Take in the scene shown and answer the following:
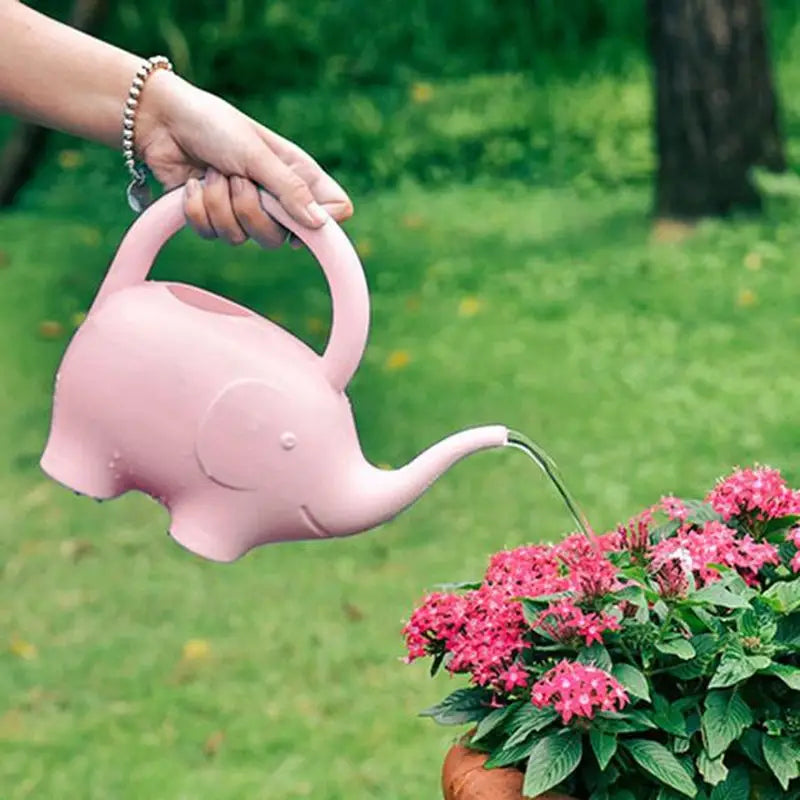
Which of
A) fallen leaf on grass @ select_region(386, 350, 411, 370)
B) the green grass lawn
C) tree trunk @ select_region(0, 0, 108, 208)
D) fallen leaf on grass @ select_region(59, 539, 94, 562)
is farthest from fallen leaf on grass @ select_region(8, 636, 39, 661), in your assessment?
tree trunk @ select_region(0, 0, 108, 208)

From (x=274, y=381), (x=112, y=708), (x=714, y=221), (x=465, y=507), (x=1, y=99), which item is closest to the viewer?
(x=274, y=381)

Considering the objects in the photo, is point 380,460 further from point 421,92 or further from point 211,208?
point 421,92

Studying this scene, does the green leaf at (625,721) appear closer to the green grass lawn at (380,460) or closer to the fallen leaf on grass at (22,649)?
the green grass lawn at (380,460)

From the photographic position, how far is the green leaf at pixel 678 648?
2543 millimetres

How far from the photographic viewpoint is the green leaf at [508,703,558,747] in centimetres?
256

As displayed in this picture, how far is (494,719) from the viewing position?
263cm

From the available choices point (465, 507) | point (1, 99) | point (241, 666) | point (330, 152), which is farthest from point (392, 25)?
point (1, 99)

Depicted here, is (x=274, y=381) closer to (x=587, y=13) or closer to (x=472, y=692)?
(x=472, y=692)

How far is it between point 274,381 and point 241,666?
2.71m

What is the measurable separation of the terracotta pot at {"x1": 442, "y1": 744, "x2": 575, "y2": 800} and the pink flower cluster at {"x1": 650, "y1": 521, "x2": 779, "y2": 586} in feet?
1.14

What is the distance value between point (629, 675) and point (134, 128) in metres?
0.97

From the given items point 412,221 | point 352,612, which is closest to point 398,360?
point 352,612

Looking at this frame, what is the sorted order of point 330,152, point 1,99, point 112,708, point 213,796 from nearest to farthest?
point 1,99 < point 213,796 < point 112,708 < point 330,152

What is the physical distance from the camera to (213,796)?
4387 mm
